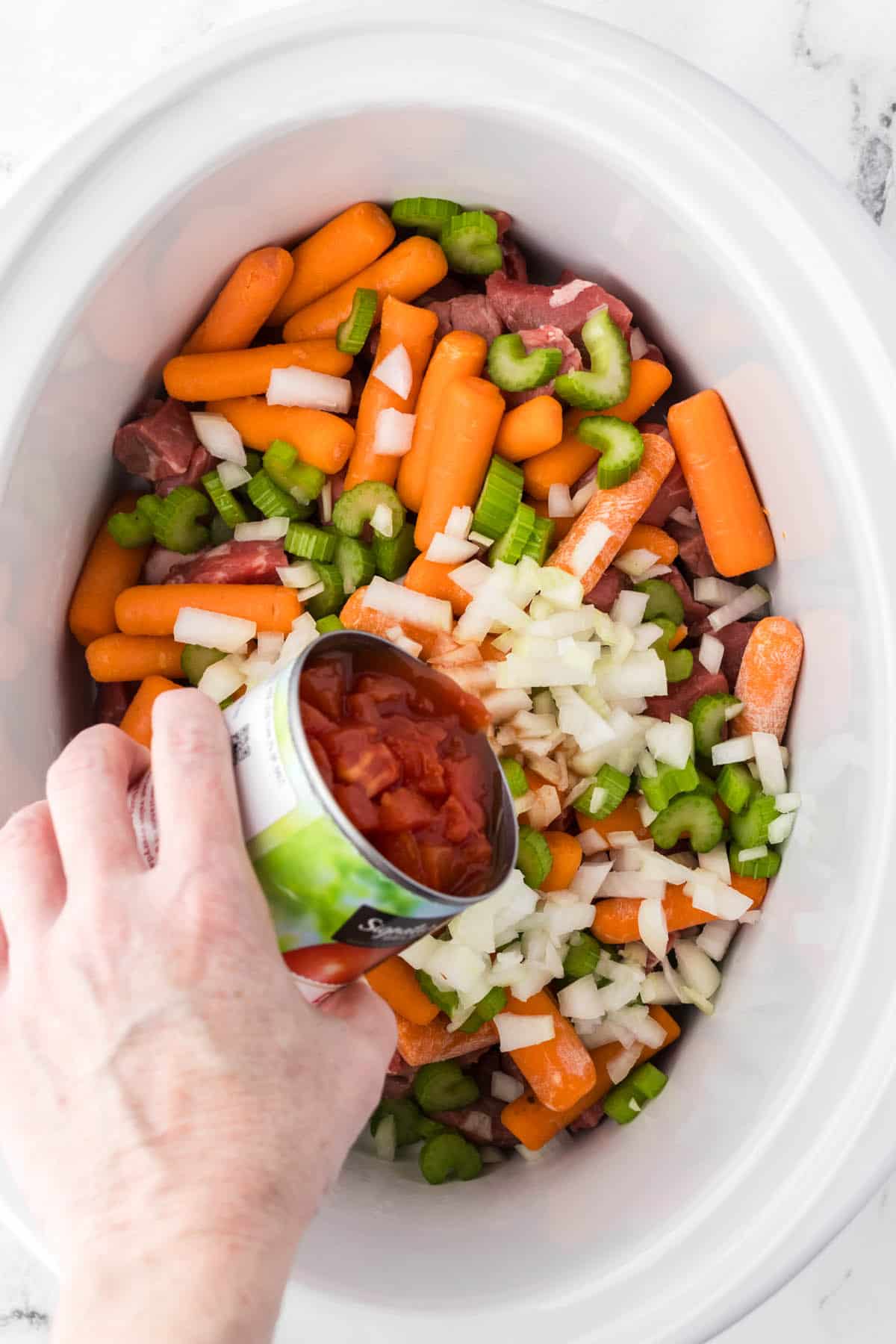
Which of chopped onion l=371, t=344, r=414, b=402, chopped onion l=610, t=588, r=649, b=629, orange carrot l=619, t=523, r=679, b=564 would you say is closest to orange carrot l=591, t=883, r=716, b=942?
chopped onion l=610, t=588, r=649, b=629

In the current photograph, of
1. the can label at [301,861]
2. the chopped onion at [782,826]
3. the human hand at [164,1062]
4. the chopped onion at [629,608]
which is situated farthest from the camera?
the chopped onion at [629,608]

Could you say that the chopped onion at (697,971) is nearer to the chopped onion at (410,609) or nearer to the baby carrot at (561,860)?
the baby carrot at (561,860)

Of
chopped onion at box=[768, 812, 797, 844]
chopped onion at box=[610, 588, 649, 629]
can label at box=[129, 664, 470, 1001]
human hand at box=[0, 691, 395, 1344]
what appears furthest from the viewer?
chopped onion at box=[610, 588, 649, 629]

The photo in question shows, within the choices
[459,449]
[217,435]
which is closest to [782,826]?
[459,449]

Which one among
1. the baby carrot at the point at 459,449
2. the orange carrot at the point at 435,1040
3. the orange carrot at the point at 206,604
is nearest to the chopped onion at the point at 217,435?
the orange carrot at the point at 206,604

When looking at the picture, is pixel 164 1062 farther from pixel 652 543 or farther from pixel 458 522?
pixel 652 543

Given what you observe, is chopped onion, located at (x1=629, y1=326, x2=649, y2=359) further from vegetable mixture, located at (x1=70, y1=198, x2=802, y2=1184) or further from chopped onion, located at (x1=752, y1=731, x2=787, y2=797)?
chopped onion, located at (x1=752, y1=731, x2=787, y2=797)
